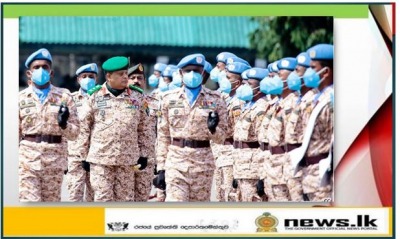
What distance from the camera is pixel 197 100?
12.4 meters

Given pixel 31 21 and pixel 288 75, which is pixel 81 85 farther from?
pixel 288 75

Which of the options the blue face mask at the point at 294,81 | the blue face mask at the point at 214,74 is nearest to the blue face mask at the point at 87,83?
the blue face mask at the point at 214,74

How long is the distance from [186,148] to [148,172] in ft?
2.88

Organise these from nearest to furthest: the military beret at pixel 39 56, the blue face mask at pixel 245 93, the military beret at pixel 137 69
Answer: the military beret at pixel 39 56 < the military beret at pixel 137 69 < the blue face mask at pixel 245 93

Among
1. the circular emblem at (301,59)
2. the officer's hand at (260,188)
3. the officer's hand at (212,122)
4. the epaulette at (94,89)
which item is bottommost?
the officer's hand at (260,188)

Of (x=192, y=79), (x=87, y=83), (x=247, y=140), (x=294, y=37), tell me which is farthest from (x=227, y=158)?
(x=294, y=37)

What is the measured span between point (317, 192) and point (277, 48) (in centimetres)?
321

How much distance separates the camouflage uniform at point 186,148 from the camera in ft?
40.4

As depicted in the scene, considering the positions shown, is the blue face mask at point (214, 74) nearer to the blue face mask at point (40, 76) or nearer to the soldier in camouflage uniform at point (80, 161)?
the soldier in camouflage uniform at point (80, 161)

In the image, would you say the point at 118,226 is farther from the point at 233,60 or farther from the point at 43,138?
the point at 233,60

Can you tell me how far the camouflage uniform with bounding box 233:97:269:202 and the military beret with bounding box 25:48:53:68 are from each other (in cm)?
202

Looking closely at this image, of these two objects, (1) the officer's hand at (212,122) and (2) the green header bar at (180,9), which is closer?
(2) the green header bar at (180,9)

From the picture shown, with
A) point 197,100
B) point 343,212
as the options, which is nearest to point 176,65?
point 197,100

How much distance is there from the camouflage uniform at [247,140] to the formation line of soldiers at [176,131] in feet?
0.04
